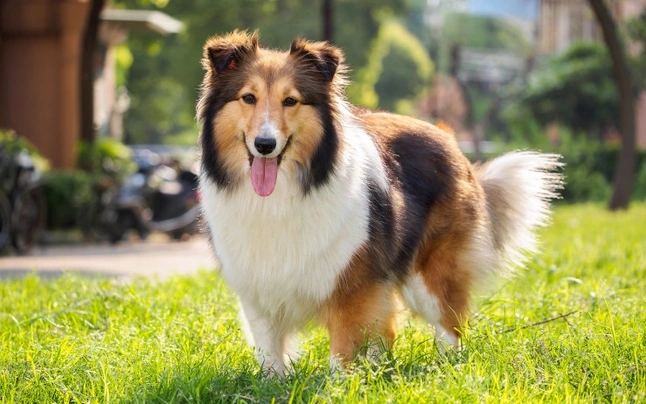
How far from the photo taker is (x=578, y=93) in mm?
33938

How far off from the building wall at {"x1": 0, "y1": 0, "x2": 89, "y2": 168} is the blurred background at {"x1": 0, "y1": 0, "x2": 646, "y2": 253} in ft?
0.07

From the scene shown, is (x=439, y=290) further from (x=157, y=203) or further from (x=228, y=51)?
(x=157, y=203)

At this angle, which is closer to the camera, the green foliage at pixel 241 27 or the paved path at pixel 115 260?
the paved path at pixel 115 260

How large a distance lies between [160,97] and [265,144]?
5348cm

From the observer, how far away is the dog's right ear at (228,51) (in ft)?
17.5

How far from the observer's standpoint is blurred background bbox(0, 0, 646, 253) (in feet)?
54.0

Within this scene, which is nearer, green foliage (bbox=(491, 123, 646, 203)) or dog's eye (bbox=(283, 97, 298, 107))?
dog's eye (bbox=(283, 97, 298, 107))

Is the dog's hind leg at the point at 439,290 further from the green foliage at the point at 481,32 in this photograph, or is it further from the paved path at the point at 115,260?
the green foliage at the point at 481,32

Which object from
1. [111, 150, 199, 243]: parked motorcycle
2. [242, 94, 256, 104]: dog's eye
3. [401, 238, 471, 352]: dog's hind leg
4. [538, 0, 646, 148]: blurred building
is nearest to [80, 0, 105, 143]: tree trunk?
[111, 150, 199, 243]: parked motorcycle

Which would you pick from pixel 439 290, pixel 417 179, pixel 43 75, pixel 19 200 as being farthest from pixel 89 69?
pixel 439 290

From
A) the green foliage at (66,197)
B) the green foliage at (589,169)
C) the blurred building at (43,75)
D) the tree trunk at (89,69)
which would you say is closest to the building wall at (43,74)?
the blurred building at (43,75)

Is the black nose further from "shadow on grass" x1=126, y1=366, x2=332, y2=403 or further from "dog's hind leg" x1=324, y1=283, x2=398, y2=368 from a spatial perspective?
"shadow on grass" x1=126, y1=366, x2=332, y2=403

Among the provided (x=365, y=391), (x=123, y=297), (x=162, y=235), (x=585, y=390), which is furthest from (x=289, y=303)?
(x=162, y=235)

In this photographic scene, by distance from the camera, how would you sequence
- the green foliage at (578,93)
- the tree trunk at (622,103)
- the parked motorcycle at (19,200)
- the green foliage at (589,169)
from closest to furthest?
1. the parked motorcycle at (19,200)
2. the tree trunk at (622,103)
3. the green foliage at (589,169)
4. the green foliage at (578,93)
